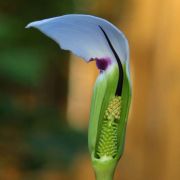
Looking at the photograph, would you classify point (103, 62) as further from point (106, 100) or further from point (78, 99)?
point (78, 99)

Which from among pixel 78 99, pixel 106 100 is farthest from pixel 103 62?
pixel 78 99

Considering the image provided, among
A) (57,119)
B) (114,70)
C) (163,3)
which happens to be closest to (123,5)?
(163,3)

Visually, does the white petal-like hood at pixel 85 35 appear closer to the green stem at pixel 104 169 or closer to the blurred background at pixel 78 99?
the green stem at pixel 104 169

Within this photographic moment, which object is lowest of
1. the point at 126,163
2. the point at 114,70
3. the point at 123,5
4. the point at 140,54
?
the point at 126,163

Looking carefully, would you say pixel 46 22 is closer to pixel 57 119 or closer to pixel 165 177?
pixel 57 119

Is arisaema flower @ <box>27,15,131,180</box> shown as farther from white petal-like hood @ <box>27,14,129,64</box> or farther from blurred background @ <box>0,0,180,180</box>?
blurred background @ <box>0,0,180,180</box>

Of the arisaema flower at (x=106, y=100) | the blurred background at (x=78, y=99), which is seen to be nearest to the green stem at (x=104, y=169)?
the arisaema flower at (x=106, y=100)

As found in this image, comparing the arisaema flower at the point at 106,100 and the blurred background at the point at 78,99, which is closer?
the arisaema flower at the point at 106,100
